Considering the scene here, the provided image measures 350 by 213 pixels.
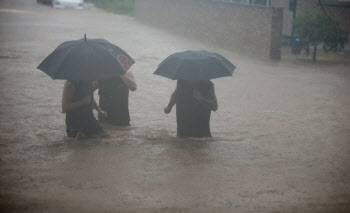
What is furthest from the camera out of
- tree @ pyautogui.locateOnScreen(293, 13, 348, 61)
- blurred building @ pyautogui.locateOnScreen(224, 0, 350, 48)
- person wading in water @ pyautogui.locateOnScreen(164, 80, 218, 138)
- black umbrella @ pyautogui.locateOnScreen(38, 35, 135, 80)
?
blurred building @ pyautogui.locateOnScreen(224, 0, 350, 48)

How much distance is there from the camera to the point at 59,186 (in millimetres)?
5484

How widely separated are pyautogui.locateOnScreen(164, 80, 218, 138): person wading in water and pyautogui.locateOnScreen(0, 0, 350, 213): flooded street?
19 centimetres

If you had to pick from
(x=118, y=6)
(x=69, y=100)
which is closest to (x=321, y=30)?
(x=69, y=100)

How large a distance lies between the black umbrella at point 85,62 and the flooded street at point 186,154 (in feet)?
3.62

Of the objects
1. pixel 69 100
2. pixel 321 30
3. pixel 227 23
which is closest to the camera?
pixel 69 100

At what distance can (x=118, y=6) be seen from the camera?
37.8 m

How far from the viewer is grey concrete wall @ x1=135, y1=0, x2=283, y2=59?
54.5ft

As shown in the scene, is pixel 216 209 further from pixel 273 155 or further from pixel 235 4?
pixel 235 4

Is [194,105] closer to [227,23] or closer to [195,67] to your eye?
[195,67]

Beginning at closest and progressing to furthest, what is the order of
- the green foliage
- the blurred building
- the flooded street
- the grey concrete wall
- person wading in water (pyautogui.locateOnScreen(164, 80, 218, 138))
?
A: the flooded street
person wading in water (pyautogui.locateOnScreen(164, 80, 218, 138))
the grey concrete wall
the blurred building
the green foliage

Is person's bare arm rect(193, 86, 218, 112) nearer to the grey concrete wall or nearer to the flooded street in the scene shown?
the flooded street

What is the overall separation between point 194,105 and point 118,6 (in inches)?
1261

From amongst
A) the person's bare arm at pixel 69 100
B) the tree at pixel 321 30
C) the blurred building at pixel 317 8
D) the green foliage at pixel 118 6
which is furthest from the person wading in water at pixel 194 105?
the green foliage at pixel 118 6

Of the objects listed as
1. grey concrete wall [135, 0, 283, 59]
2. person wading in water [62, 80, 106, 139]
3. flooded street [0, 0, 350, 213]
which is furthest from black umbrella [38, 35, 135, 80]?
A: grey concrete wall [135, 0, 283, 59]
